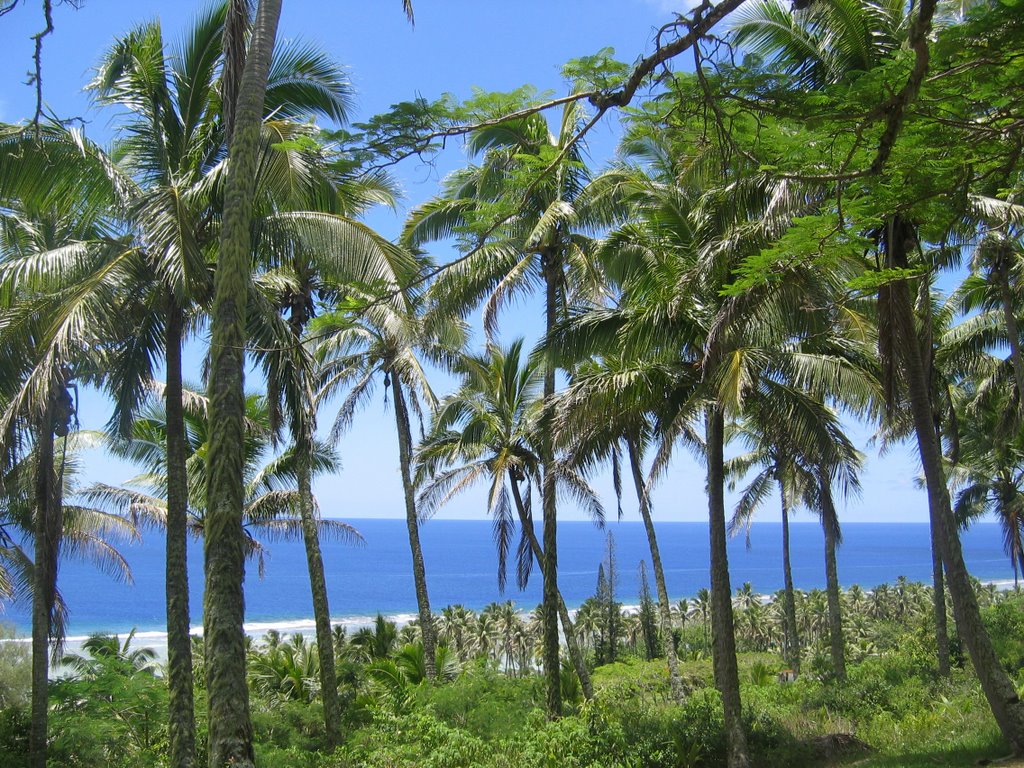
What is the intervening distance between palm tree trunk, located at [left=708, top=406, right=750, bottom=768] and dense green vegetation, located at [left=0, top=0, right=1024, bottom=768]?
0.06m

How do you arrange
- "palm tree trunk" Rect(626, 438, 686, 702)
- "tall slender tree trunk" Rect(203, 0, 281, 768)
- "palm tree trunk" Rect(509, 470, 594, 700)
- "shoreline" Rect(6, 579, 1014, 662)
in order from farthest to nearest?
1. "shoreline" Rect(6, 579, 1014, 662)
2. "palm tree trunk" Rect(509, 470, 594, 700)
3. "palm tree trunk" Rect(626, 438, 686, 702)
4. "tall slender tree trunk" Rect(203, 0, 281, 768)

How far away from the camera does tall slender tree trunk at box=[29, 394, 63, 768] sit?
1183 centimetres

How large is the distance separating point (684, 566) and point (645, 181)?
6428 inches

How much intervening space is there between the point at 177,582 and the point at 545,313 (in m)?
9.12

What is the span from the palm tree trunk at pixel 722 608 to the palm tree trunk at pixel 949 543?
8.28 feet

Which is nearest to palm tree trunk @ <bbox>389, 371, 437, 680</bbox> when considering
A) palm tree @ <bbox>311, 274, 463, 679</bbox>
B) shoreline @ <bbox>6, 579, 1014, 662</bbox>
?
palm tree @ <bbox>311, 274, 463, 679</bbox>

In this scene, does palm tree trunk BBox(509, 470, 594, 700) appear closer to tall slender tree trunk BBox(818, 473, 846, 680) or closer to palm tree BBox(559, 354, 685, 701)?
palm tree BBox(559, 354, 685, 701)

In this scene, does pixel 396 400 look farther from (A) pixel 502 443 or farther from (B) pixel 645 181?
(B) pixel 645 181

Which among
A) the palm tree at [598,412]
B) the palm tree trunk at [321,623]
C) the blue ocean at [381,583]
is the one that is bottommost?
the blue ocean at [381,583]

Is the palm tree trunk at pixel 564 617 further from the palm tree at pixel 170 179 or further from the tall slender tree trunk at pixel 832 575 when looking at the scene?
the palm tree at pixel 170 179

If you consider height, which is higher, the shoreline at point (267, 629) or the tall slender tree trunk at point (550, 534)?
the tall slender tree trunk at point (550, 534)

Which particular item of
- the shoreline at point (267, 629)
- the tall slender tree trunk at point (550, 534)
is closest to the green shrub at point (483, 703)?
the tall slender tree trunk at point (550, 534)

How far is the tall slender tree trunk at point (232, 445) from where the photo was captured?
19.7 feet

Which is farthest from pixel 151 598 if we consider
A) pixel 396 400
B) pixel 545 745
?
pixel 545 745
